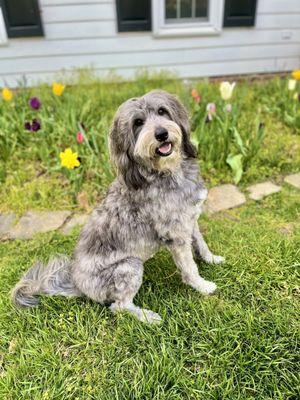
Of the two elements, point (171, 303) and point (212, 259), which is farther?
point (212, 259)

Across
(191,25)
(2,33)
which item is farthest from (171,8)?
(2,33)

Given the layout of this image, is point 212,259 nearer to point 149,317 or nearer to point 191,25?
point 149,317

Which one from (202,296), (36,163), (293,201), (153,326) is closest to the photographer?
(153,326)

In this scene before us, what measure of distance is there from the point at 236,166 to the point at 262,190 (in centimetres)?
37

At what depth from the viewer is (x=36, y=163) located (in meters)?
4.25

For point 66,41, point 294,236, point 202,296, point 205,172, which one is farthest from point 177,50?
point 202,296

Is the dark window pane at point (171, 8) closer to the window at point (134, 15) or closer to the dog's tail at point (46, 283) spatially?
the window at point (134, 15)

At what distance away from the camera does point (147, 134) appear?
1952mm

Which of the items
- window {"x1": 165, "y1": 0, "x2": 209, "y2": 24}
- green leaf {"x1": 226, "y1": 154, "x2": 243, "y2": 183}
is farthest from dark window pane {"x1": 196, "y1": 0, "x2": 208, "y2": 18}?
green leaf {"x1": 226, "y1": 154, "x2": 243, "y2": 183}

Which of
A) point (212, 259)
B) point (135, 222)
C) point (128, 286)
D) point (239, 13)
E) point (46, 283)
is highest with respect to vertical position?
point (239, 13)

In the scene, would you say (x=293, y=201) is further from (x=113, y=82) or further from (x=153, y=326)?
(x=113, y=82)

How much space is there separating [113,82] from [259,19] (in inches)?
99.9

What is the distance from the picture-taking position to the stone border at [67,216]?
3.46 metres

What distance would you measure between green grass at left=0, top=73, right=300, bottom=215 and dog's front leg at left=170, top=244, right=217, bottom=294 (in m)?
1.48
